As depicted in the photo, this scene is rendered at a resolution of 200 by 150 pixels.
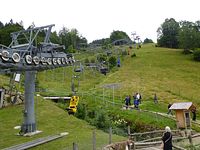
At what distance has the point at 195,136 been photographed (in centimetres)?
2600

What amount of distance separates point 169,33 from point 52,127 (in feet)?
277

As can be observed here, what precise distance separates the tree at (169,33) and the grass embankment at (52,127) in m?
75.3

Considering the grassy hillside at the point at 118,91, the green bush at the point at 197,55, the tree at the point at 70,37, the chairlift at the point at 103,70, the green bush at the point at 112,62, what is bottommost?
the grassy hillside at the point at 118,91

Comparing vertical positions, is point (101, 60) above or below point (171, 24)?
below

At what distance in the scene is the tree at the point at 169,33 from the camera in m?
104

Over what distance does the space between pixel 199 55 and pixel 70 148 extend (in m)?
66.8

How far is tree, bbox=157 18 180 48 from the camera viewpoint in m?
104

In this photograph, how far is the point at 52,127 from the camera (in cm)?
2575

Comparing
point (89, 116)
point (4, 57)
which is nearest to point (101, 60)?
point (89, 116)

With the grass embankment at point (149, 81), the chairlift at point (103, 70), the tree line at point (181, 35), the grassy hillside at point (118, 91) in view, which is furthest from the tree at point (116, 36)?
the chairlift at point (103, 70)

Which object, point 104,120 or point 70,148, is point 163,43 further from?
point 70,148

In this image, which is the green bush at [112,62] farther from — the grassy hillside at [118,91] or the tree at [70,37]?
the tree at [70,37]

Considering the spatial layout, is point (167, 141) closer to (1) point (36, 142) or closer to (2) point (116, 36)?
(1) point (36, 142)

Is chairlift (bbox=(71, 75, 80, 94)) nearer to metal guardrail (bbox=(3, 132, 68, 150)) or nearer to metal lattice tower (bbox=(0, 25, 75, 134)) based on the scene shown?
metal lattice tower (bbox=(0, 25, 75, 134))
